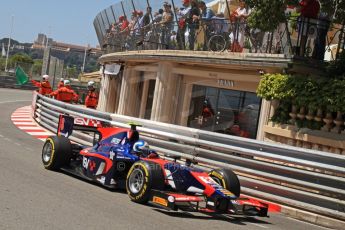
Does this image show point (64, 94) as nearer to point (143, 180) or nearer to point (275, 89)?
point (275, 89)

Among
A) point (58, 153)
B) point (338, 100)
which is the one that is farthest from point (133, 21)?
point (58, 153)

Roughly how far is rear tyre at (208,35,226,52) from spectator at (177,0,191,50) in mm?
1595

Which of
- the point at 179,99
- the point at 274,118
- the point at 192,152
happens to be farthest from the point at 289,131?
the point at 179,99

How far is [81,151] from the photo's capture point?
986 centimetres

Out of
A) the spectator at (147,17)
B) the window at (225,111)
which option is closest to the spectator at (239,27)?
the window at (225,111)

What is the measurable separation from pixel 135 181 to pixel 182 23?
10562 millimetres

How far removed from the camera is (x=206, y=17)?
56.4 ft

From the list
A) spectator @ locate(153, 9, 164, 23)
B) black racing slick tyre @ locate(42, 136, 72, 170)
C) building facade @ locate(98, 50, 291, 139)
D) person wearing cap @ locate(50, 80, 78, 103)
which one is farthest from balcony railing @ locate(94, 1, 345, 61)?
black racing slick tyre @ locate(42, 136, 72, 170)

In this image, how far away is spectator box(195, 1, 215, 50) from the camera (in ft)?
55.8

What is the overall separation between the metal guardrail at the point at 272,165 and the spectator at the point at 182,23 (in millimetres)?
6411

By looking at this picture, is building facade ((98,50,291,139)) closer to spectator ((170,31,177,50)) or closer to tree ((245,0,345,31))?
spectator ((170,31,177,50))

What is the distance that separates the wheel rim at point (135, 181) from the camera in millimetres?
8289

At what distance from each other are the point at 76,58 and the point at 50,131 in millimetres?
168377

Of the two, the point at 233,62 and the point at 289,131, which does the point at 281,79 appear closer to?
the point at 289,131
